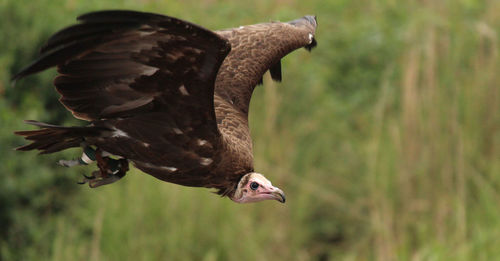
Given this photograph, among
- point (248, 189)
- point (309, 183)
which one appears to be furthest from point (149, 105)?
point (309, 183)

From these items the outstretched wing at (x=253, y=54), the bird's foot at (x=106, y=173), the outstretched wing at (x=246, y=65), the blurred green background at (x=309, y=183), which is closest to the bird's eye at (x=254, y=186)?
the outstretched wing at (x=246, y=65)

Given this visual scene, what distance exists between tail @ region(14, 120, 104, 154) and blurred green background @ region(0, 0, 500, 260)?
12.0ft

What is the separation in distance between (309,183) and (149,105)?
5.49m

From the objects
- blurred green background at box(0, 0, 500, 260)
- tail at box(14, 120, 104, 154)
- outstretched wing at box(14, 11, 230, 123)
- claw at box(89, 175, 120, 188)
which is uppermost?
outstretched wing at box(14, 11, 230, 123)

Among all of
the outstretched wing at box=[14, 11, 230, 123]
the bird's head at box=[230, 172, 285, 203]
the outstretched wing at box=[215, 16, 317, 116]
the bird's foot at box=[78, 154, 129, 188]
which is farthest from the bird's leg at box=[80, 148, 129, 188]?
the outstretched wing at box=[215, 16, 317, 116]

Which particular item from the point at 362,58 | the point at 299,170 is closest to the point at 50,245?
the point at 299,170

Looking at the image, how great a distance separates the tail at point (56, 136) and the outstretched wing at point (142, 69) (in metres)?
0.09

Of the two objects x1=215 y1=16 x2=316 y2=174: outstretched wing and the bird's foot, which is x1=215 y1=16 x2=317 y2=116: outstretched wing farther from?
the bird's foot

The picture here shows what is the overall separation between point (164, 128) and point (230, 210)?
4453 millimetres

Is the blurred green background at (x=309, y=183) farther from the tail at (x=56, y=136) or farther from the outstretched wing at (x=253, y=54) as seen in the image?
the tail at (x=56, y=136)

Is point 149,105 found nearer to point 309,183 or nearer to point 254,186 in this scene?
point 254,186

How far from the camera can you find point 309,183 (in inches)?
398

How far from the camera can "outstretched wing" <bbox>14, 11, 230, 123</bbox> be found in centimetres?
449

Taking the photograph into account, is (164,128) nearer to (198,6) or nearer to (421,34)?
(421,34)
